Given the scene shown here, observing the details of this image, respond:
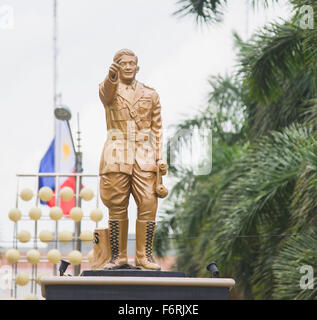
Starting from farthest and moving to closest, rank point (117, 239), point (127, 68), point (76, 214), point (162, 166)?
point (76, 214), point (127, 68), point (162, 166), point (117, 239)

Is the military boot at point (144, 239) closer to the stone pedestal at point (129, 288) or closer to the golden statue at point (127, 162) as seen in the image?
the golden statue at point (127, 162)

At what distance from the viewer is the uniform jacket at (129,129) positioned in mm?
9484

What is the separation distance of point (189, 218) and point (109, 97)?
9.34 m

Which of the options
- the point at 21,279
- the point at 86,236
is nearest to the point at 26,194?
the point at 86,236

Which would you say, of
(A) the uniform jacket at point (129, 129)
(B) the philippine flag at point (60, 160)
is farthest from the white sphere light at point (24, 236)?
(A) the uniform jacket at point (129, 129)

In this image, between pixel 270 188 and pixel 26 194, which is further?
pixel 26 194

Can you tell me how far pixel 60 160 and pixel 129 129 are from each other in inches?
358

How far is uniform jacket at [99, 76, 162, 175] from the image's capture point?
9.48 meters

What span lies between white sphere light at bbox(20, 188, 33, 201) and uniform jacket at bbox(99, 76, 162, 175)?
6.52 m

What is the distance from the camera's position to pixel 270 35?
14.8 meters

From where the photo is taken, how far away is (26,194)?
15.9 meters

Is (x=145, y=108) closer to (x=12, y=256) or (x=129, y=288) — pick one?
(x=129, y=288)

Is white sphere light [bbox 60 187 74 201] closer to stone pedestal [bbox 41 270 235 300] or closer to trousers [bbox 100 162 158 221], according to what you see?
trousers [bbox 100 162 158 221]

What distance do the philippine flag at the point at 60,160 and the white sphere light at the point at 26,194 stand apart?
1243 millimetres
